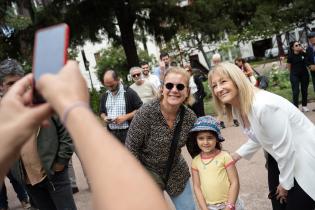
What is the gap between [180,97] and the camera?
3.44 metres

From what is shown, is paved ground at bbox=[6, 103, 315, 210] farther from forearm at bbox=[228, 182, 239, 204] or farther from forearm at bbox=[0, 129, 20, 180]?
forearm at bbox=[0, 129, 20, 180]

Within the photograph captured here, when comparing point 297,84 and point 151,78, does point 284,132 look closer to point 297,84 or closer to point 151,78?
point 151,78

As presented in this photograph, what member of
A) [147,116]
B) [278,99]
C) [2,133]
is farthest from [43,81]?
[147,116]

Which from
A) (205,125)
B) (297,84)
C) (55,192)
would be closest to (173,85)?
(205,125)

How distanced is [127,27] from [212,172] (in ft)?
42.9

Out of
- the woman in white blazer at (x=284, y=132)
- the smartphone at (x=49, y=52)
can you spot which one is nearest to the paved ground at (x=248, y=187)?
the woman in white blazer at (x=284, y=132)

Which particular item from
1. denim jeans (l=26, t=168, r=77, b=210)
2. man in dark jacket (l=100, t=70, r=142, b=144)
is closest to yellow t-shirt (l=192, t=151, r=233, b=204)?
denim jeans (l=26, t=168, r=77, b=210)

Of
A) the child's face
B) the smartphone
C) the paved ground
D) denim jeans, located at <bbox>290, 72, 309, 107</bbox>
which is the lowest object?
the paved ground

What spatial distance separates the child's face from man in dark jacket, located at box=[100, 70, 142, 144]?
231 centimetres

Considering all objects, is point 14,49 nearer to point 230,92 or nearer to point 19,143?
point 230,92

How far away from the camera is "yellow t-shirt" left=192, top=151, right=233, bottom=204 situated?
3525 mm

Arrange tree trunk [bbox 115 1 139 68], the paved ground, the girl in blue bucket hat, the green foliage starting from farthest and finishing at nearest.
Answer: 1. the green foliage
2. tree trunk [bbox 115 1 139 68]
3. the paved ground
4. the girl in blue bucket hat

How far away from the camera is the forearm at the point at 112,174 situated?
0.90 m

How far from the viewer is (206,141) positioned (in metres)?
3.60
